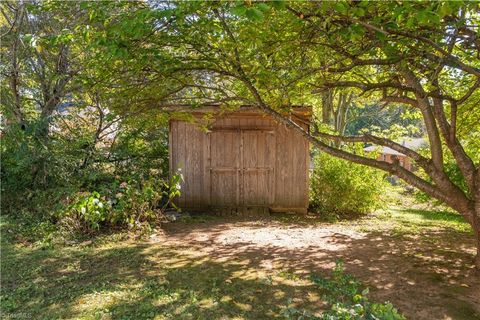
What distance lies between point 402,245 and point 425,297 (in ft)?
7.29

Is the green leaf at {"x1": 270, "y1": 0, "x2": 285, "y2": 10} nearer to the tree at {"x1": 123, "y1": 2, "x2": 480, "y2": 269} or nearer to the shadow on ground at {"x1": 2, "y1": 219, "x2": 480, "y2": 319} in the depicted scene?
the tree at {"x1": 123, "y1": 2, "x2": 480, "y2": 269}

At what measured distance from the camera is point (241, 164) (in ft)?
28.0

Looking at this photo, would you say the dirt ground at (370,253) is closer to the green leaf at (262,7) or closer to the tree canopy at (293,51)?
the tree canopy at (293,51)

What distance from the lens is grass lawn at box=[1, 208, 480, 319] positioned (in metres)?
3.45

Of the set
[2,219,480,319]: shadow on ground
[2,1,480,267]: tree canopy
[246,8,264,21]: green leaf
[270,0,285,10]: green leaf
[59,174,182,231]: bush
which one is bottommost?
[2,219,480,319]: shadow on ground

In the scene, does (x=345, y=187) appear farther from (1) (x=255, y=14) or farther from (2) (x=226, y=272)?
(1) (x=255, y=14)

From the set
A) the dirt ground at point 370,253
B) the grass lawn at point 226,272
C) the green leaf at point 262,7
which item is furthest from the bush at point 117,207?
the green leaf at point 262,7

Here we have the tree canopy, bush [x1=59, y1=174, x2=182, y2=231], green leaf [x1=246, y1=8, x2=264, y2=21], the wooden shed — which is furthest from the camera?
the wooden shed

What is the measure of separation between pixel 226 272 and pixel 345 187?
4.88 metres

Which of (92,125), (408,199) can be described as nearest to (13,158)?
(92,125)

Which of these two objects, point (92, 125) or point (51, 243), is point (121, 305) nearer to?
Result: point (51, 243)

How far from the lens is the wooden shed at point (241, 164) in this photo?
27.8 ft

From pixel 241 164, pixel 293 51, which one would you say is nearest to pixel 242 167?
pixel 241 164

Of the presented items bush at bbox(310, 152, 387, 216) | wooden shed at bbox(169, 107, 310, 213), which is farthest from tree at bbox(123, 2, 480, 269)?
bush at bbox(310, 152, 387, 216)
